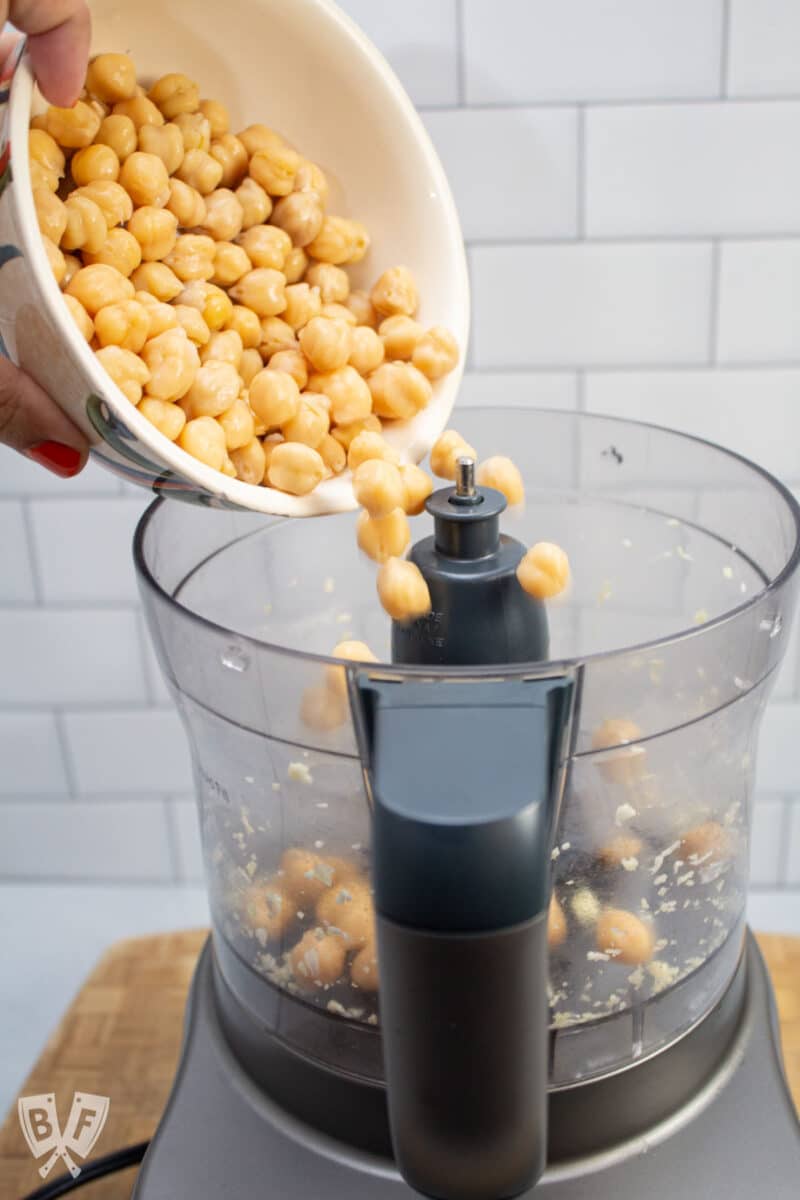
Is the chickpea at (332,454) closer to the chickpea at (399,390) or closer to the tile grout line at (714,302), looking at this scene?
the chickpea at (399,390)

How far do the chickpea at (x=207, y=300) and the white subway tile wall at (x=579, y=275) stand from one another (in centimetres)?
28

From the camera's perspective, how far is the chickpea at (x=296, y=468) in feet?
1.61

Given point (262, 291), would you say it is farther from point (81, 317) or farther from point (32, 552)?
point (32, 552)

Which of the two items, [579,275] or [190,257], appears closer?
[190,257]

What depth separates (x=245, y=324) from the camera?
0.54m

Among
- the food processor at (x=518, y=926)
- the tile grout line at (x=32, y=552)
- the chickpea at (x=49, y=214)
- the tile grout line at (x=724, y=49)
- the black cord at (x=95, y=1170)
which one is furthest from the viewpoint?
the tile grout line at (x=32, y=552)

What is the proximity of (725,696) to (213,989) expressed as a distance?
28cm

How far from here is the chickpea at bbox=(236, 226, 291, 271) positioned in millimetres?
540

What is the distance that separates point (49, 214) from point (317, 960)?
315 mm

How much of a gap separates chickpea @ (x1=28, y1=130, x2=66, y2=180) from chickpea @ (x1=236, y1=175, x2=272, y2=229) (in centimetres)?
9

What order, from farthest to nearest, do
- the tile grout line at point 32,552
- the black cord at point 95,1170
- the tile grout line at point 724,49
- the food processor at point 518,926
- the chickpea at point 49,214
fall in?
the tile grout line at point 32,552 < the tile grout line at point 724,49 < the black cord at point 95,1170 < the chickpea at point 49,214 < the food processor at point 518,926

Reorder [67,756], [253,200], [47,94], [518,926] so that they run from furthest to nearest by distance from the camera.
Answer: [67,756], [253,200], [47,94], [518,926]

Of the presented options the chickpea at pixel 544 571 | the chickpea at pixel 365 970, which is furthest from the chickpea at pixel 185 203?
the chickpea at pixel 365 970

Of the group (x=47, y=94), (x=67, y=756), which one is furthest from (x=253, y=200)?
(x=67, y=756)
